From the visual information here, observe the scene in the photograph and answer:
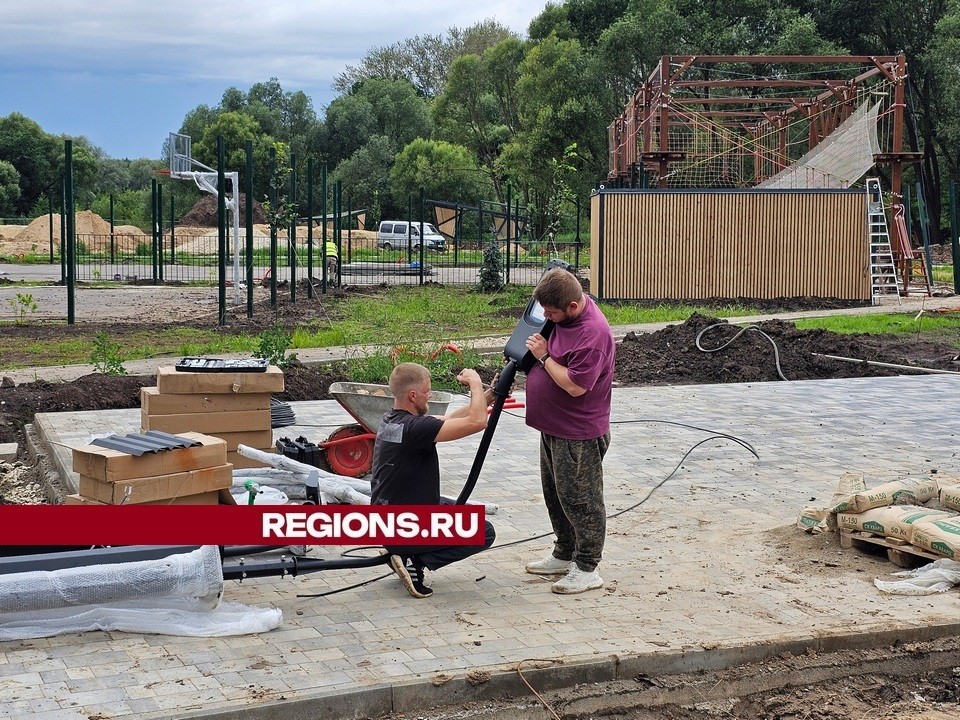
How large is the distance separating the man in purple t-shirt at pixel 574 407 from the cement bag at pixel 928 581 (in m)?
1.50

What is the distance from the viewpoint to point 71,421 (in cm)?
999

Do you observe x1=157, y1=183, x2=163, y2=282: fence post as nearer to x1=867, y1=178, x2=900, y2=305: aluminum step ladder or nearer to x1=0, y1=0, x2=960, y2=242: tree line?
x1=0, y1=0, x2=960, y2=242: tree line

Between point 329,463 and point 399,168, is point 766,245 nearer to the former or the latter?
point 329,463

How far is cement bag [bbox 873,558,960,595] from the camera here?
227 inches

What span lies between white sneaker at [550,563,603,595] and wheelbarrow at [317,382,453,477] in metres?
2.17

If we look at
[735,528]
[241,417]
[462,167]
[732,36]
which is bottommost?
[735,528]

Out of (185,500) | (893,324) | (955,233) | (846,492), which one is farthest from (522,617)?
(955,233)

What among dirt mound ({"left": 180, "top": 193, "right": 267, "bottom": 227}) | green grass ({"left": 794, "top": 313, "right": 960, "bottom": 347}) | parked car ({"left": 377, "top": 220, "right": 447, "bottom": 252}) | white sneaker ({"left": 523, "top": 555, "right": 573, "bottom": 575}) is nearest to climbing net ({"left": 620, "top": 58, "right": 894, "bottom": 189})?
green grass ({"left": 794, "top": 313, "right": 960, "bottom": 347})

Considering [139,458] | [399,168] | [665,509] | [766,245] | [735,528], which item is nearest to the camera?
[139,458]

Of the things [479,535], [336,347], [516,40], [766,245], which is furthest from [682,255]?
[516,40]

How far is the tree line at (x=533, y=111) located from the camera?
49.1 meters

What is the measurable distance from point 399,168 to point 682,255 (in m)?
45.1

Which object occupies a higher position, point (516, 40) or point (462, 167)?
point (516, 40)

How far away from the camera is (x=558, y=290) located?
538 cm
